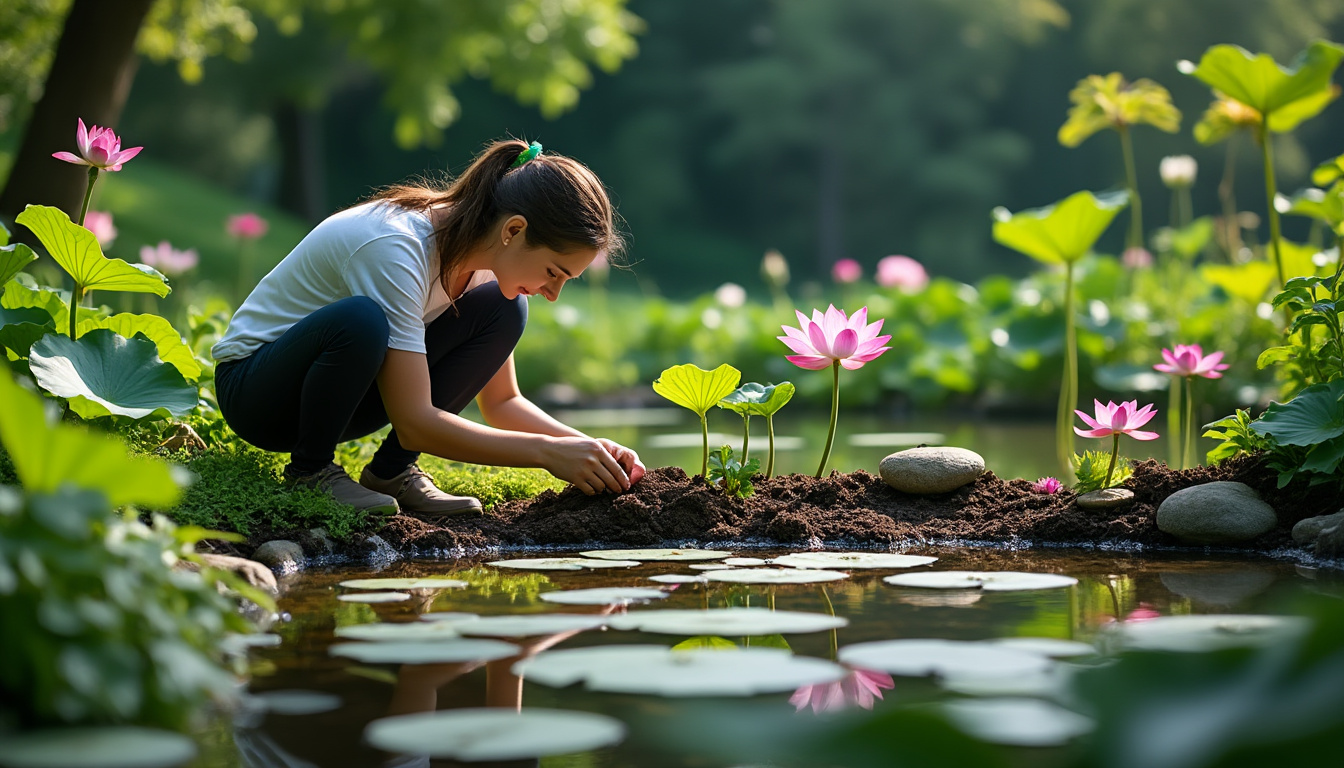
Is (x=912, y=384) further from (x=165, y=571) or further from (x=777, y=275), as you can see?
(x=165, y=571)

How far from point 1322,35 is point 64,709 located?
81.0 feet

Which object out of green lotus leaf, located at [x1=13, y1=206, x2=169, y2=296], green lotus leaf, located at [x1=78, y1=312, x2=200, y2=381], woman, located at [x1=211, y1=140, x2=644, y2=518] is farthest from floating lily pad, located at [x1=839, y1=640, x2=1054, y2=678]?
green lotus leaf, located at [x1=78, y1=312, x2=200, y2=381]

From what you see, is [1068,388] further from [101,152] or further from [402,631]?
[101,152]

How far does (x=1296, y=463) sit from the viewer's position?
2439 mm

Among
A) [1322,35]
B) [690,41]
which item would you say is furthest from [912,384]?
[690,41]

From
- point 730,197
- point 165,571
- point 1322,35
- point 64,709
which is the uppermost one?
point 1322,35

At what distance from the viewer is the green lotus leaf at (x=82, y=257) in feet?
7.57

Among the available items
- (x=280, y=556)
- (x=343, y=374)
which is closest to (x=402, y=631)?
(x=280, y=556)

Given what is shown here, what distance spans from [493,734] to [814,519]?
1542mm

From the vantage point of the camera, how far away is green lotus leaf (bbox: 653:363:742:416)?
8.43ft

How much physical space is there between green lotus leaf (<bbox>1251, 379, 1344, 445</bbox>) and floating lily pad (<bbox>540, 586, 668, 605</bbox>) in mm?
1296

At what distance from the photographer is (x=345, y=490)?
100 inches

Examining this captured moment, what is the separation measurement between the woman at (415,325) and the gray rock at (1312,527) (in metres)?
1.35

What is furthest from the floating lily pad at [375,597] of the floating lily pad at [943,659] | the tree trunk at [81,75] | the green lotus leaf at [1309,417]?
the tree trunk at [81,75]
